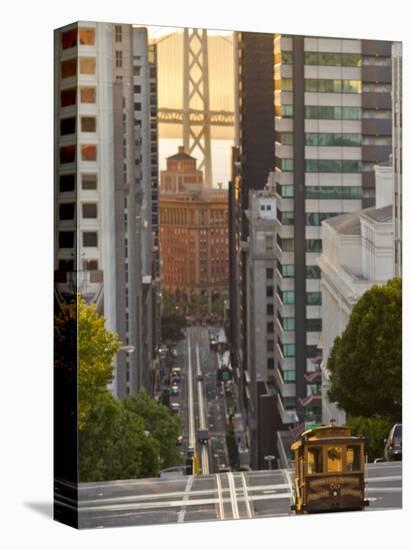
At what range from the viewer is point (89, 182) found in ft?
63.7

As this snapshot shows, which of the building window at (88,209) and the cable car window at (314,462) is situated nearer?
the building window at (88,209)

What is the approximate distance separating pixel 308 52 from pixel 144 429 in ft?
17.8

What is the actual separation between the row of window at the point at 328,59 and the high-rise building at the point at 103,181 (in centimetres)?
205

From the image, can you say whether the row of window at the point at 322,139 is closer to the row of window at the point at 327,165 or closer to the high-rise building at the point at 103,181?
the row of window at the point at 327,165

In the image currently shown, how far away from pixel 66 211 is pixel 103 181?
0.59m

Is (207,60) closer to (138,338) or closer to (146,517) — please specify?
(138,338)

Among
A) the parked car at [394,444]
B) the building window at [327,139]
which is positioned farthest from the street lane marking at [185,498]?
the building window at [327,139]

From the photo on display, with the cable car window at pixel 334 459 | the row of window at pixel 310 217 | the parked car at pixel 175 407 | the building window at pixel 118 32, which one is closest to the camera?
the building window at pixel 118 32

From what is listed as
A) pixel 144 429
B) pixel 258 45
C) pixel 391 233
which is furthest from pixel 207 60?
pixel 144 429

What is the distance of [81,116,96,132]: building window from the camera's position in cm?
1938

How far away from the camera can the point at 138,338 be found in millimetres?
20000

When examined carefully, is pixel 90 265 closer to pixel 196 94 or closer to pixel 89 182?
pixel 89 182

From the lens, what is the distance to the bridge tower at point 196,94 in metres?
20.0

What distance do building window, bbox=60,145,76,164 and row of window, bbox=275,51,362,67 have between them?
3211mm
